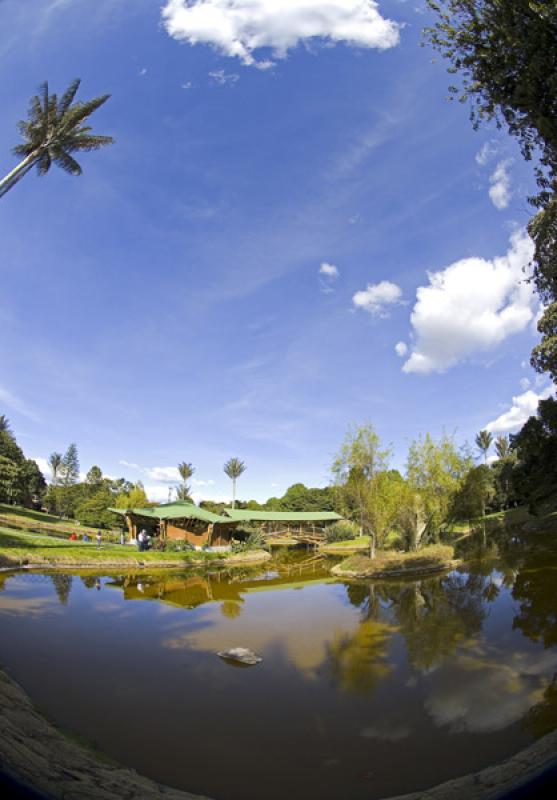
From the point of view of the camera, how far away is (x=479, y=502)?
39.3 m

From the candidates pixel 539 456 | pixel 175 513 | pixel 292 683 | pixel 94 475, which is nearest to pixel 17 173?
pixel 292 683

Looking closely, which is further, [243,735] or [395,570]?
[395,570]

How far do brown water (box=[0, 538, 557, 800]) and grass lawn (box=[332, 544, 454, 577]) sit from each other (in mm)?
8325

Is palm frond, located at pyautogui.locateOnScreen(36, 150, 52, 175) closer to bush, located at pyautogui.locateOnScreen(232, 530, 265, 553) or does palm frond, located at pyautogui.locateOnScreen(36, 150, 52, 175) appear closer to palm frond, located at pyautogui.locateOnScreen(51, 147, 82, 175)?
palm frond, located at pyautogui.locateOnScreen(51, 147, 82, 175)

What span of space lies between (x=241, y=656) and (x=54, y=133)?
2576cm

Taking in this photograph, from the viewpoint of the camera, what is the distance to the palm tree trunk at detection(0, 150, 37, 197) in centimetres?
1786

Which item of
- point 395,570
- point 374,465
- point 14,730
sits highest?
point 374,465

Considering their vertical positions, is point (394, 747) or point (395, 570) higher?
point (394, 747)

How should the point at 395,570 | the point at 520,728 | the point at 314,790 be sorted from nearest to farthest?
the point at 314,790 < the point at 520,728 < the point at 395,570

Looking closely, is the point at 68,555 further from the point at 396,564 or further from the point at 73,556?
the point at 396,564

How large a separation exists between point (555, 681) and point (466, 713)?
99.7 inches

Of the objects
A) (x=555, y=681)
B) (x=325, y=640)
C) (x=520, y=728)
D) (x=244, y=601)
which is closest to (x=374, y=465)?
(x=244, y=601)

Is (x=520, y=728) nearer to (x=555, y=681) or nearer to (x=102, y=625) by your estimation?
(x=555, y=681)

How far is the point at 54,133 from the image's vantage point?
19.8 m
